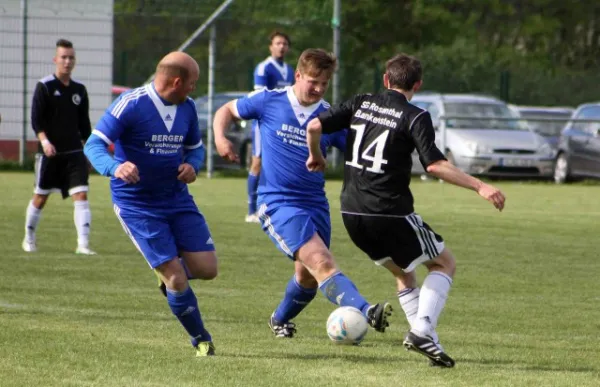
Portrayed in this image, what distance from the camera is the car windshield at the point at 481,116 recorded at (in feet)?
88.5

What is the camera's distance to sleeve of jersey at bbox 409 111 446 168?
276 inches

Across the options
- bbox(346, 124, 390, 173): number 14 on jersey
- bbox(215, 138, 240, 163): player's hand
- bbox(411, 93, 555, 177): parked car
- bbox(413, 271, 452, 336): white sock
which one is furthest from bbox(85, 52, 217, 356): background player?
bbox(411, 93, 555, 177): parked car

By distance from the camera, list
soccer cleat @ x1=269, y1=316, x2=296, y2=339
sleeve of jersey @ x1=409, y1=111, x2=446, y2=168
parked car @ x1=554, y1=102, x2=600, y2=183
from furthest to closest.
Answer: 1. parked car @ x1=554, y1=102, x2=600, y2=183
2. soccer cleat @ x1=269, y1=316, x2=296, y2=339
3. sleeve of jersey @ x1=409, y1=111, x2=446, y2=168

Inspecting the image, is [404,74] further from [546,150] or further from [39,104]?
[546,150]

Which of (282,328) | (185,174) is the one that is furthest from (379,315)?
(185,174)

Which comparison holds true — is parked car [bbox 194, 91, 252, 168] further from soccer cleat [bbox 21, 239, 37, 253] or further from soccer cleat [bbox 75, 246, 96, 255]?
soccer cleat [bbox 75, 246, 96, 255]

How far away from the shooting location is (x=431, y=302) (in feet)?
23.4

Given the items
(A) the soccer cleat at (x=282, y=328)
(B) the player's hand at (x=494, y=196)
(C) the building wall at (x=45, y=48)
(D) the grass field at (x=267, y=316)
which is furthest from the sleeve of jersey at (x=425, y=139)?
(C) the building wall at (x=45, y=48)

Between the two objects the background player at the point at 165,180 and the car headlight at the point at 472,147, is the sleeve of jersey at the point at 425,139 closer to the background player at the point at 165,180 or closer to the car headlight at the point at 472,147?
the background player at the point at 165,180

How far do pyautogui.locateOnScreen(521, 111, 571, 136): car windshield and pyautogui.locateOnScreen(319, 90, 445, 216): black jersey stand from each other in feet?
69.4

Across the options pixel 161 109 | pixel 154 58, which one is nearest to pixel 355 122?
pixel 161 109

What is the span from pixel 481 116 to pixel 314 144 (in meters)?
20.2

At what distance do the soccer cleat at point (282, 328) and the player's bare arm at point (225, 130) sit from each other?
1.03 m

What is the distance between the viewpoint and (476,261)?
507 inches
